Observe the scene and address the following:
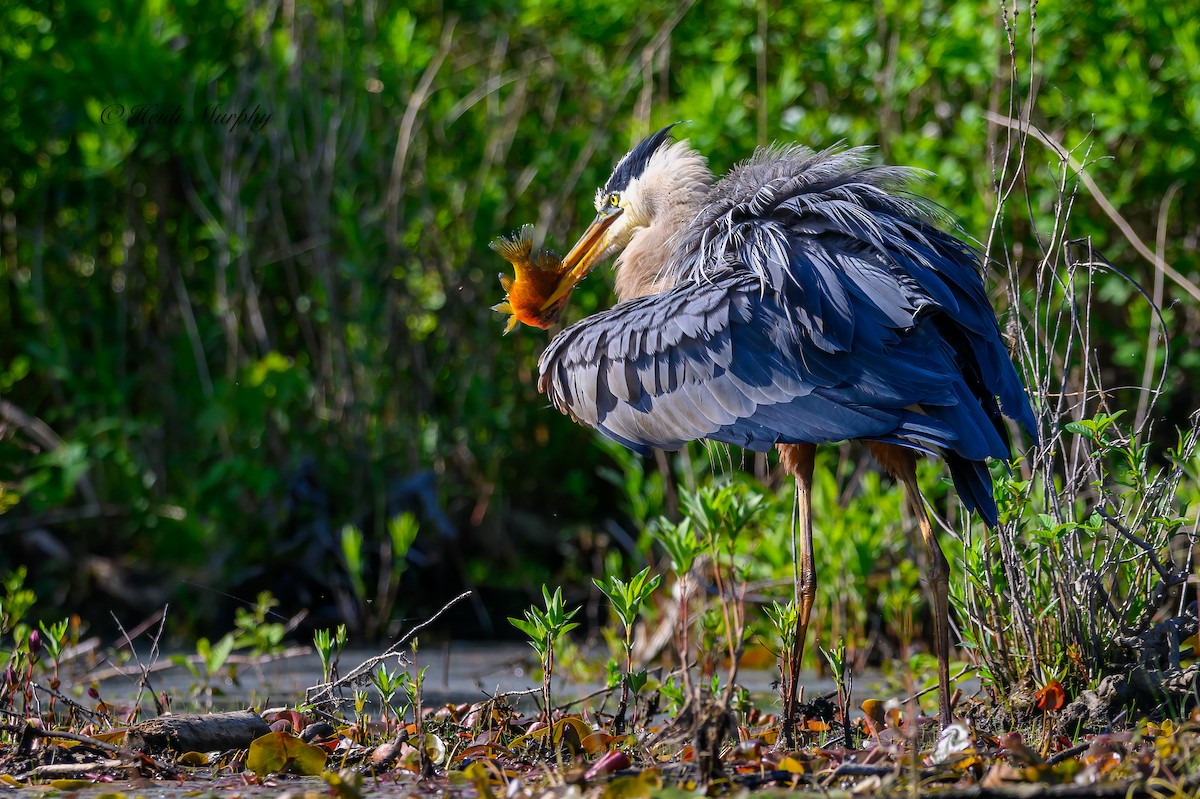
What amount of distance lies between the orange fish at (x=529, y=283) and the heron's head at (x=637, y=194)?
41mm

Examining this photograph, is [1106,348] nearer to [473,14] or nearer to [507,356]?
[507,356]

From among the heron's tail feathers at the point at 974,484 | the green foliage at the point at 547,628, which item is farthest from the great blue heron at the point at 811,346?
the green foliage at the point at 547,628

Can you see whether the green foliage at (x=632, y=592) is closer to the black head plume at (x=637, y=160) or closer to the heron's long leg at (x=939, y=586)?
the heron's long leg at (x=939, y=586)

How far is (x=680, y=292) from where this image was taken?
4.32 m

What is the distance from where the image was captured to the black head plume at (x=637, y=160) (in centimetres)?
527

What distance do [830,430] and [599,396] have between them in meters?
0.87

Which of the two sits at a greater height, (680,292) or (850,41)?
(850,41)

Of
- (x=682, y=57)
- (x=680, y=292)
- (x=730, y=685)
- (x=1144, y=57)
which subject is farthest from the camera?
(x=682, y=57)

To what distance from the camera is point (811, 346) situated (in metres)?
4.02

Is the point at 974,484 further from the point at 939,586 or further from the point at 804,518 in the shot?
the point at 804,518

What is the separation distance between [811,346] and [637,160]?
Result: 1585 millimetres

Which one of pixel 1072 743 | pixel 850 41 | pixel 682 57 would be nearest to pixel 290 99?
pixel 682 57

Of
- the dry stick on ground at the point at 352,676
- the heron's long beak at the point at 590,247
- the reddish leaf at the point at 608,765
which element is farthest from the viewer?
the heron's long beak at the point at 590,247

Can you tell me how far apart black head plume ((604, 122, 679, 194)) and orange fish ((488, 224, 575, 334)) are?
0.48 meters
